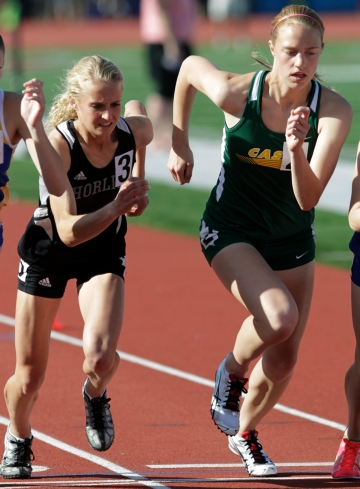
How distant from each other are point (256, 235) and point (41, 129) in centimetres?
125

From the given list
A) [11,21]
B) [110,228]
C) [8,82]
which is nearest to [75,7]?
[8,82]

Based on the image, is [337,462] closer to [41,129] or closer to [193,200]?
[41,129]

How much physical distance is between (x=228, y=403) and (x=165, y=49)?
35.5 ft

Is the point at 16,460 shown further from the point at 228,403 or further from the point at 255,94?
the point at 255,94

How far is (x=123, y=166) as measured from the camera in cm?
516

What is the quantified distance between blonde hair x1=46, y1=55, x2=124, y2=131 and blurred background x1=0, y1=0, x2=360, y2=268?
3.50ft

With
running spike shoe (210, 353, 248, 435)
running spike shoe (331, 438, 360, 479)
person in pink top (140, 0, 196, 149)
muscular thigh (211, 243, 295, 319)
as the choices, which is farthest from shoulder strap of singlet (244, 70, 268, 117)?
person in pink top (140, 0, 196, 149)

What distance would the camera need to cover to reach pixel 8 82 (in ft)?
82.0

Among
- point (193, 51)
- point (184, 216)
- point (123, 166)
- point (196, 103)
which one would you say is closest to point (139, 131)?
point (123, 166)

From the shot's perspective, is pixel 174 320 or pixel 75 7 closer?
pixel 174 320

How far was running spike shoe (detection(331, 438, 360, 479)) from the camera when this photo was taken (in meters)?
5.21

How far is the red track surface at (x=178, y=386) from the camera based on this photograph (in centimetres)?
540

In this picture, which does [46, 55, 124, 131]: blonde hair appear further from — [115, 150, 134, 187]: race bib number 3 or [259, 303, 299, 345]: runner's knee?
[259, 303, 299, 345]: runner's knee

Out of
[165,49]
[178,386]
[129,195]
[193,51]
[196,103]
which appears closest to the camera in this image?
[129,195]
